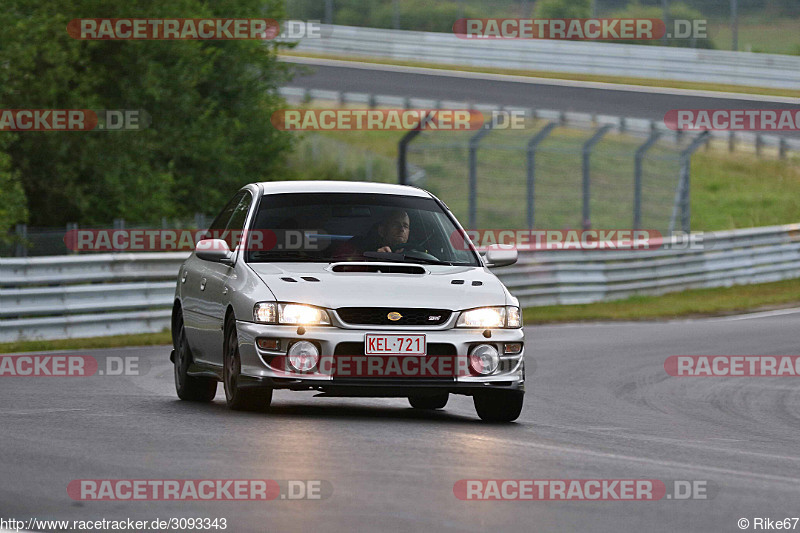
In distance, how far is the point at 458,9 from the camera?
53.0 m

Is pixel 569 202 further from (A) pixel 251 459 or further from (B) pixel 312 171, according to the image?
(A) pixel 251 459

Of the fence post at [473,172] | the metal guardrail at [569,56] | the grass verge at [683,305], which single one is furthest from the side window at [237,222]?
the metal guardrail at [569,56]

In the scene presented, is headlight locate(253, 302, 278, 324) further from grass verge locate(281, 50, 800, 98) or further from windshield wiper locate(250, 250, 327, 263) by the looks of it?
grass verge locate(281, 50, 800, 98)

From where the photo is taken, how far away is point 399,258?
34.1ft

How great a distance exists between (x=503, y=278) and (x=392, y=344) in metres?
13.9

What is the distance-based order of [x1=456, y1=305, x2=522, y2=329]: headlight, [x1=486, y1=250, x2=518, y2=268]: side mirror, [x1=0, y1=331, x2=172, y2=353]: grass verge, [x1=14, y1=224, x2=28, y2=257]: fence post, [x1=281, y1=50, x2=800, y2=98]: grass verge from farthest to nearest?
[x1=281, y1=50, x2=800, y2=98]: grass verge → [x1=14, y1=224, x2=28, y2=257]: fence post → [x1=0, y1=331, x2=172, y2=353]: grass verge → [x1=486, y1=250, x2=518, y2=268]: side mirror → [x1=456, y1=305, x2=522, y2=329]: headlight

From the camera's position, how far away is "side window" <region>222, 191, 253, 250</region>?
1088 centimetres

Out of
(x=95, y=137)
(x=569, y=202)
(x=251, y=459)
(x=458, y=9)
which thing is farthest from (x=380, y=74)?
(x=251, y=459)

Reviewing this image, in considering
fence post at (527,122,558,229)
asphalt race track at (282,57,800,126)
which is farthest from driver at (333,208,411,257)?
asphalt race track at (282,57,800,126)

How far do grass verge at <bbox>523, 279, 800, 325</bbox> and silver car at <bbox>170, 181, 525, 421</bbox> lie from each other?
38.0 feet

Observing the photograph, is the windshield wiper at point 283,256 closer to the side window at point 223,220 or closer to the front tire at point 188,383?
the side window at point 223,220

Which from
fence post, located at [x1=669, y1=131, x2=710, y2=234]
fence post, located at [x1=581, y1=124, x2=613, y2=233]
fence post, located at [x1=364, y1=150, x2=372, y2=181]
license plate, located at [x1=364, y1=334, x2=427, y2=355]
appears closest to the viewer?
license plate, located at [x1=364, y1=334, x2=427, y2=355]

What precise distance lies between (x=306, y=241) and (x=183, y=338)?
1641 millimetres

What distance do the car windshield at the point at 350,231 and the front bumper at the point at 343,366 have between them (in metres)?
0.88
